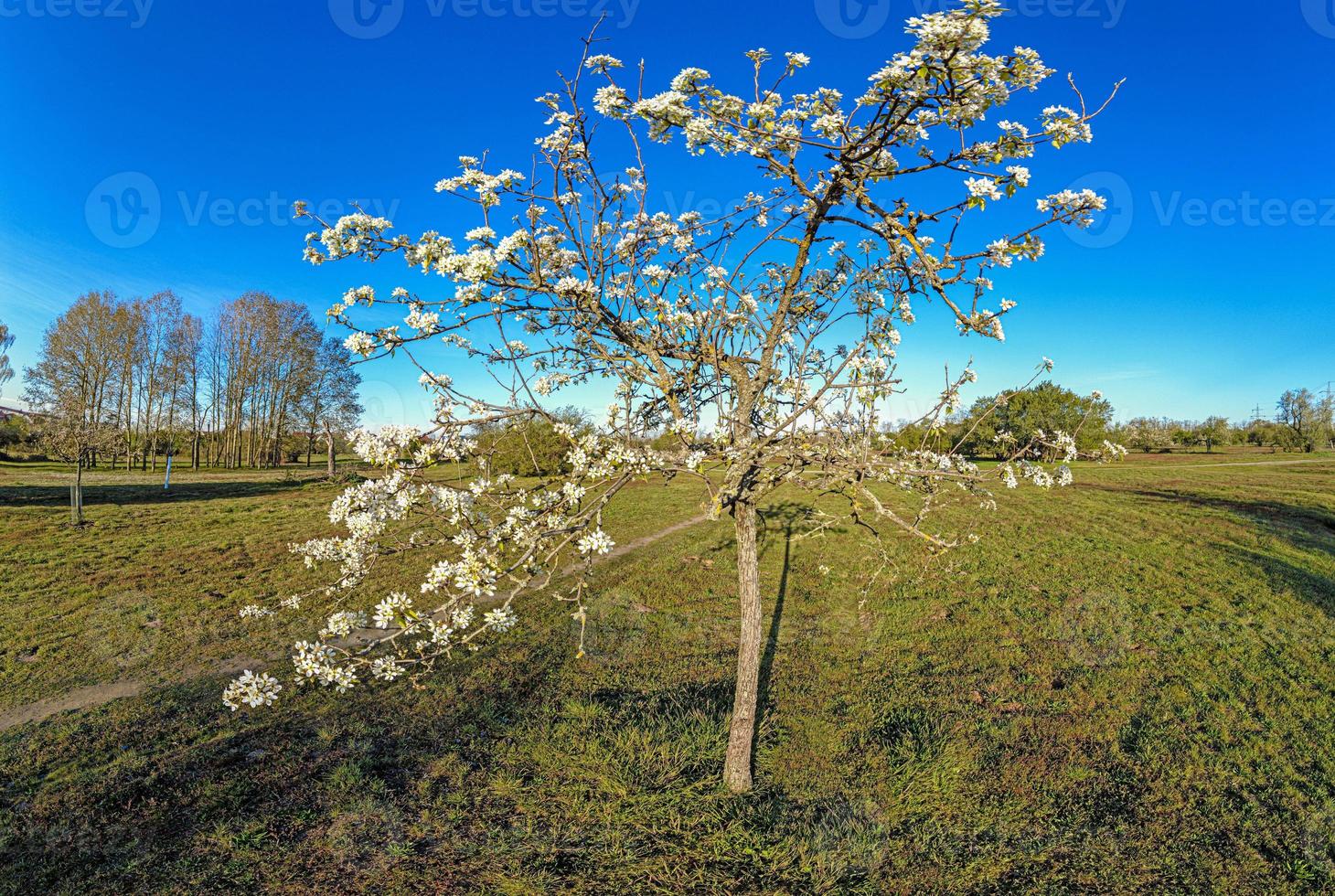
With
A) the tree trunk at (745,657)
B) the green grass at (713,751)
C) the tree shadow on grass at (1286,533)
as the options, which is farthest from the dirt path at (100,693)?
the tree shadow on grass at (1286,533)

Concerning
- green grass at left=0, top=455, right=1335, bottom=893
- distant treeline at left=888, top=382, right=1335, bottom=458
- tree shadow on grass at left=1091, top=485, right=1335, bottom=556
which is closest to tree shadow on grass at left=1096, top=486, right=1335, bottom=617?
tree shadow on grass at left=1091, top=485, right=1335, bottom=556

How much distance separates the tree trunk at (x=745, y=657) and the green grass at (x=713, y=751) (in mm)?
238

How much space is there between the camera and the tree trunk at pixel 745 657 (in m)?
4.86

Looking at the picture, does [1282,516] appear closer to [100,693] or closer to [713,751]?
[713,751]

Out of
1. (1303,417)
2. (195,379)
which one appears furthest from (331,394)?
(1303,417)

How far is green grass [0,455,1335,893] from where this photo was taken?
4.46 metres

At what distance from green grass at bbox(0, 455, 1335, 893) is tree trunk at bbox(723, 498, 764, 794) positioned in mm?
238

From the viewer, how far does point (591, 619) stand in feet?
32.3

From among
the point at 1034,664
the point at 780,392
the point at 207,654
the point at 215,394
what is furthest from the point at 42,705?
the point at 215,394

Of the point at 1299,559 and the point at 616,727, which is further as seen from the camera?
the point at 1299,559

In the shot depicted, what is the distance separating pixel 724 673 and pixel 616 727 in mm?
2069

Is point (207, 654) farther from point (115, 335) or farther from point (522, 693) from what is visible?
point (115, 335)

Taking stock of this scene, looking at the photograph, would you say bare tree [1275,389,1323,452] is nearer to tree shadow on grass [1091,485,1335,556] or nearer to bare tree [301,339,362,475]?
tree shadow on grass [1091,485,1335,556]

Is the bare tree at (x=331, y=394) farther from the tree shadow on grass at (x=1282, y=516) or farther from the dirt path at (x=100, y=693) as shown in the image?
the tree shadow on grass at (x=1282, y=516)
